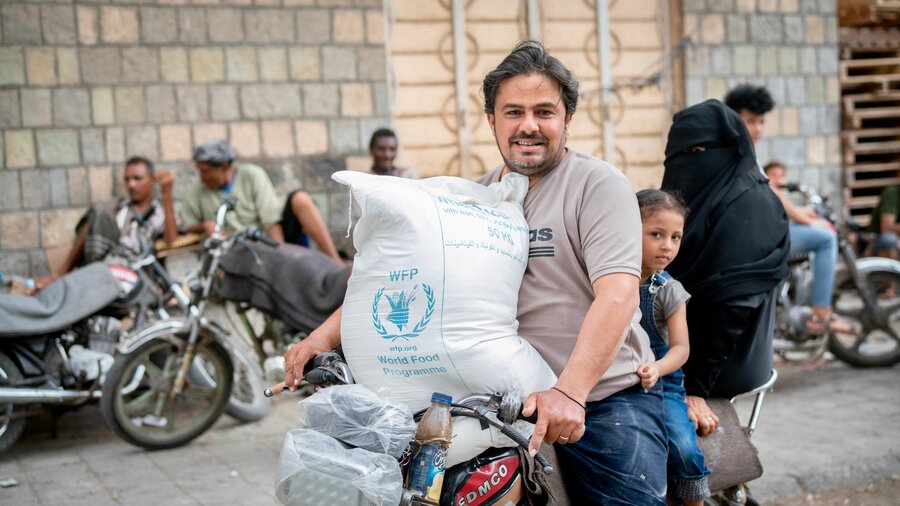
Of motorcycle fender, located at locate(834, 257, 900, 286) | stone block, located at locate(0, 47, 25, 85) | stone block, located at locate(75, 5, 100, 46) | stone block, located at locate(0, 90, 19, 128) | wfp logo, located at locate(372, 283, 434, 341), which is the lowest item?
motorcycle fender, located at locate(834, 257, 900, 286)

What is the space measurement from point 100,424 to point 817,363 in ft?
16.8

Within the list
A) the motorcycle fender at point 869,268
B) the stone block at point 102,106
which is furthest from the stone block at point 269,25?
the motorcycle fender at point 869,268


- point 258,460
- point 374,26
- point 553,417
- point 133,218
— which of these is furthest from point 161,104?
point 553,417

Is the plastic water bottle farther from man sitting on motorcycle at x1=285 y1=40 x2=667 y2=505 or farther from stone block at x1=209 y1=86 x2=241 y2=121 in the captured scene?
stone block at x1=209 y1=86 x2=241 y2=121

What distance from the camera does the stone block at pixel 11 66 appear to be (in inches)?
291

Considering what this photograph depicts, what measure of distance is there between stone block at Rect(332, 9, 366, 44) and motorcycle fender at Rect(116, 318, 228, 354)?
364 centimetres

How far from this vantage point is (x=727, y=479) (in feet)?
10.8

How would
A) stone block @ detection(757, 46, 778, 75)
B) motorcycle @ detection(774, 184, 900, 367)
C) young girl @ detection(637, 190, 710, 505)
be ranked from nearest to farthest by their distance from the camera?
young girl @ detection(637, 190, 710, 505), motorcycle @ detection(774, 184, 900, 367), stone block @ detection(757, 46, 778, 75)

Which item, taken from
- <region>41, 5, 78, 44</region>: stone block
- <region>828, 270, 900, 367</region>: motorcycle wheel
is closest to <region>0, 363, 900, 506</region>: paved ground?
<region>828, 270, 900, 367</region>: motorcycle wheel

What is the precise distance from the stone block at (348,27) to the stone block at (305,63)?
0.25 meters

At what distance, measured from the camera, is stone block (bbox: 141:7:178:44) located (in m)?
7.79

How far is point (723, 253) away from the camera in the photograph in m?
3.34

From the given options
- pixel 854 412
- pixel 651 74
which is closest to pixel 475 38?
pixel 651 74

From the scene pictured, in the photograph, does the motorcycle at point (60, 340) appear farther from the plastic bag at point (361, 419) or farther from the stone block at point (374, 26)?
the plastic bag at point (361, 419)
